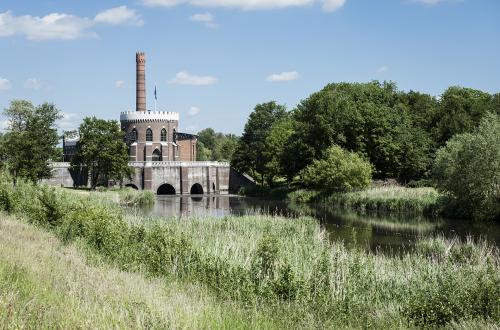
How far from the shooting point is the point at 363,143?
59031mm

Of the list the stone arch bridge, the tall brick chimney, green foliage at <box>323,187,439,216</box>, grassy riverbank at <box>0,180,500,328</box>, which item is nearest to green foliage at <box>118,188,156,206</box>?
the stone arch bridge

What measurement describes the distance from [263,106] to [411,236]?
5353 cm

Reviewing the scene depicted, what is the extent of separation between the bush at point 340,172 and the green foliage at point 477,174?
14871 millimetres

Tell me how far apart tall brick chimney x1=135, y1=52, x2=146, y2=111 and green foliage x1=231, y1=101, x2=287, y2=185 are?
1483 centimetres

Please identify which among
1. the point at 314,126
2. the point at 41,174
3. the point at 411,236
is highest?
the point at 314,126

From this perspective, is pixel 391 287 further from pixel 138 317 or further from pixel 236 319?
pixel 138 317

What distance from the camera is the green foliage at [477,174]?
114ft

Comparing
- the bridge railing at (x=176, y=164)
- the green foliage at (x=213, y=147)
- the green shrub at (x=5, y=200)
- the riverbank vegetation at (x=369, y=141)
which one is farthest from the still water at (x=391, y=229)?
the green foliage at (x=213, y=147)

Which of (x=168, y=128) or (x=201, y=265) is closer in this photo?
(x=201, y=265)

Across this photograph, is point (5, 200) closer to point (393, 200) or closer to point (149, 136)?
point (393, 200)

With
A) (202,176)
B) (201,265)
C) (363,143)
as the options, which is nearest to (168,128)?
Answer: (202,176)

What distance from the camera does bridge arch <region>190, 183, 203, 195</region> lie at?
7625cm

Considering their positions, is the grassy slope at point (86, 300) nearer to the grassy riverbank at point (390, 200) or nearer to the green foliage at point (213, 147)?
the grassy riverbank at point (390, 200)

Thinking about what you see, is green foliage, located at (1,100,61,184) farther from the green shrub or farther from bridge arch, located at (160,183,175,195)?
bridge arch, located at (160,183,175,195)
